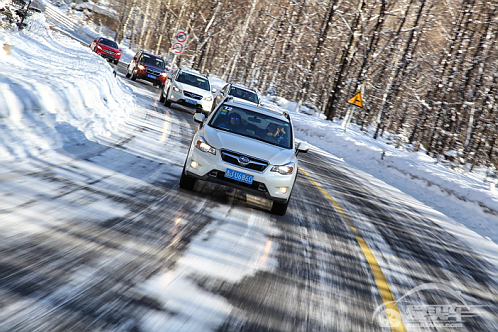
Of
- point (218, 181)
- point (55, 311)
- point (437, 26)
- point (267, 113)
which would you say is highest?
point (437, 26)

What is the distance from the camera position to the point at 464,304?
591cm

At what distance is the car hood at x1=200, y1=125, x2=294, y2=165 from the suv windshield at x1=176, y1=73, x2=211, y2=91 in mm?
12980

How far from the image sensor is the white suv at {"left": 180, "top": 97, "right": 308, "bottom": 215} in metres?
7.04

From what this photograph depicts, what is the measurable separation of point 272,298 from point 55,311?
6.73 ft

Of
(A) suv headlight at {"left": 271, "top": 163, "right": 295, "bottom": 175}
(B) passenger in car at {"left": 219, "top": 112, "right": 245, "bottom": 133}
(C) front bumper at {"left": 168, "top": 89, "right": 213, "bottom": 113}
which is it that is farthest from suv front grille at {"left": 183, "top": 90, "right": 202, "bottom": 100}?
(A) suv headlight at {"left": 271, "top": 163, "right": 295, "bottom": 175}

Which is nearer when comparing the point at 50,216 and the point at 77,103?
the point at 50,216

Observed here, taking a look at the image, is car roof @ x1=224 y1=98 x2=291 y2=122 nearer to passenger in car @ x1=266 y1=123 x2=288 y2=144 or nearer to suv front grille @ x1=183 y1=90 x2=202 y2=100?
passenger in car @ x1=266 y1=123 x2=288 y2=144

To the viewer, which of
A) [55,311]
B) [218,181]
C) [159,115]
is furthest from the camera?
[159,115]

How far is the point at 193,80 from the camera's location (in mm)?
20719

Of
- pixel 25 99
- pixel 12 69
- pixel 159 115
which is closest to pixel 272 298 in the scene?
pixel 25 99

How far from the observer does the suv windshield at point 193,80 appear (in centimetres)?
2034

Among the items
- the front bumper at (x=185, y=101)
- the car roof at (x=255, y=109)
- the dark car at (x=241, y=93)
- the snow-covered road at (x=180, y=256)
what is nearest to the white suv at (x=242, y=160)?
the snow-covered road at (x=180, y=256)

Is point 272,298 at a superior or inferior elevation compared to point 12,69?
inferior

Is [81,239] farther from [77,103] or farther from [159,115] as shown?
[159,115]
